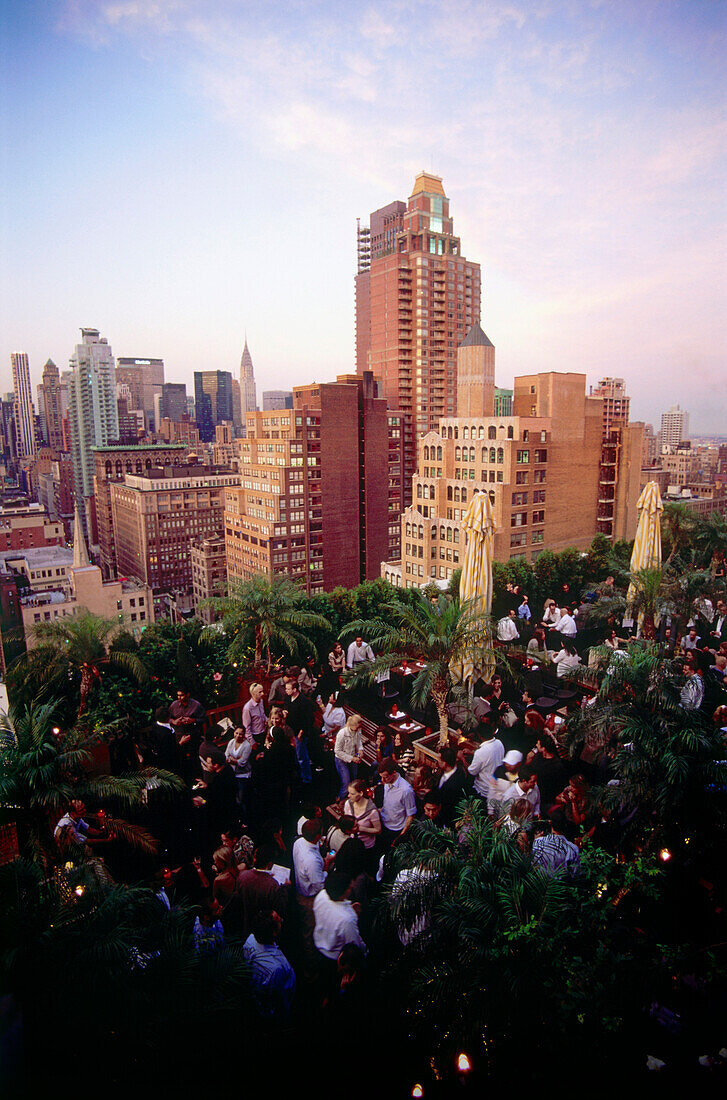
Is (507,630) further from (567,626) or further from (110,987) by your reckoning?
(110,987)

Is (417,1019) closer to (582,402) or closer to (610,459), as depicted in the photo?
(582,402)

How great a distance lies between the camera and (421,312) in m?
57.6

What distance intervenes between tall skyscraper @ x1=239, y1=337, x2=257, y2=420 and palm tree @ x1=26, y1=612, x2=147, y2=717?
115655mm

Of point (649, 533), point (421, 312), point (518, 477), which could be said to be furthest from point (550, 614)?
point (421, 312)

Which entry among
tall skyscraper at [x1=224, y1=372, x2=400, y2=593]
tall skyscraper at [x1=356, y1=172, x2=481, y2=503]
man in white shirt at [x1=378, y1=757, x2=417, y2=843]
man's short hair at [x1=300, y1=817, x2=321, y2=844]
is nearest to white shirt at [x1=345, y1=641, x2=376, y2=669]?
man in white shirt at [x1=378, y1=757, x2=417, y2=843]

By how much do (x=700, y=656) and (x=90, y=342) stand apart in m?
98.1

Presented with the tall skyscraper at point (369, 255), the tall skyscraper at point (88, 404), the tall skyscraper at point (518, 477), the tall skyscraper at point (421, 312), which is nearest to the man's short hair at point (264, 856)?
the tall skyscraper at point (518, 477)

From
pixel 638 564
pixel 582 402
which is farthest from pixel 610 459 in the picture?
pixel 638 564

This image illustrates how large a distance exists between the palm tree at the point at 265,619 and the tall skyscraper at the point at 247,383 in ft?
375

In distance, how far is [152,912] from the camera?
4324mm

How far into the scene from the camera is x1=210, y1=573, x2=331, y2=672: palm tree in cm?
953

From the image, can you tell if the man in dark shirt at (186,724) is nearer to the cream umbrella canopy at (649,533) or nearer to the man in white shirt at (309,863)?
the man in white shirt at (309,863)

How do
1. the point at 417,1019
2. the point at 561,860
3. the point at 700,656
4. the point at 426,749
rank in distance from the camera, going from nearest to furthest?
1. the point at 417,1019
2. the point at 561,860
3. the point at 426,749
4. the point at 700,656

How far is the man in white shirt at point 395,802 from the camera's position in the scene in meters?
5.80
